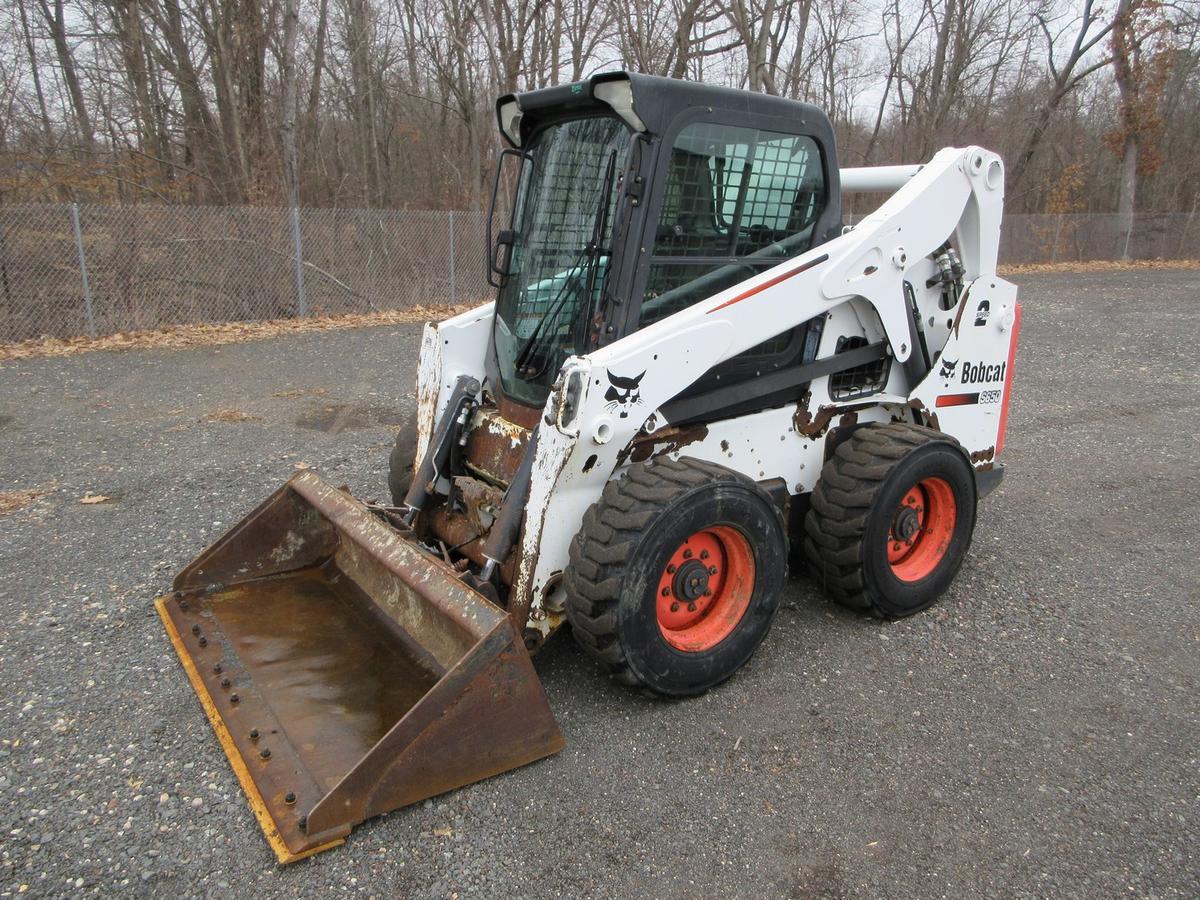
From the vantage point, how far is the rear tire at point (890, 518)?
3.85 meters

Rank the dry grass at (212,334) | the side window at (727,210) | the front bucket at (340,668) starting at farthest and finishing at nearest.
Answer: the dry grass at (212,334)
the side window at (727,210)
the front bucket at (340,668)

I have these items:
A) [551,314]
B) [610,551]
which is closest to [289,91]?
[551,314]

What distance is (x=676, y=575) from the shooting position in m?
3.30

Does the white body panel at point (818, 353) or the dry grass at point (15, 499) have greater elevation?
the white body panel at point (818, 353)

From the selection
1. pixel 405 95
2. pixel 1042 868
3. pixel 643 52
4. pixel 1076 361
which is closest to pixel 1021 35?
pixel 643 52

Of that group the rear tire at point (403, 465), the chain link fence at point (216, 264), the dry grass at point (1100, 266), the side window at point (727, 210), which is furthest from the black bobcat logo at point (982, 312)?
the dry grass at point (1100, 266)

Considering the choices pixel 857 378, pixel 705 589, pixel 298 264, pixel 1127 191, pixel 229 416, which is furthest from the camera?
pixel 1127 191

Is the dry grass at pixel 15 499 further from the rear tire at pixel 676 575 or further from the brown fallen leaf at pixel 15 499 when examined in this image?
the rear tire at pixel 676 575

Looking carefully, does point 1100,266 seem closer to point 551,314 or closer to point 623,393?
point 551,314

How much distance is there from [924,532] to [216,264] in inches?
440

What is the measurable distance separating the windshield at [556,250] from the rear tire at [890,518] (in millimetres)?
1400

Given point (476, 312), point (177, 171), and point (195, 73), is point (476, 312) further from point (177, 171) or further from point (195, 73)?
point (195, 73)

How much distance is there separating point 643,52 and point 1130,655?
2073cm

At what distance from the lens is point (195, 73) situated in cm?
1532
